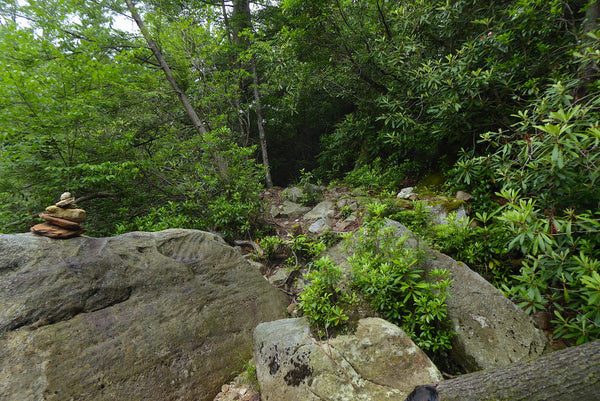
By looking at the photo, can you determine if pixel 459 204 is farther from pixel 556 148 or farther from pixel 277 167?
pixel 277 167

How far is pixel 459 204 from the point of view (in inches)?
160

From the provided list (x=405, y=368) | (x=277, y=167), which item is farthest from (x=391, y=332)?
(x=277, y=167)

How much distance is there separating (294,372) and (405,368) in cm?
96

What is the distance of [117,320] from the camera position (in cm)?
249

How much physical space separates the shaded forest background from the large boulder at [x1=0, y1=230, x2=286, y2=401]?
174 cm

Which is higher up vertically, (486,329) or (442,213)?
(442,213)

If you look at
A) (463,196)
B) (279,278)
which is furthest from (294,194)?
(463,196)

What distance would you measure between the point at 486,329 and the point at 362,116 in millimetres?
6570

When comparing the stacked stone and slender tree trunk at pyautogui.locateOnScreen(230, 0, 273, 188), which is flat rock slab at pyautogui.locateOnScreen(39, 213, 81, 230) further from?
slender tree trunk at pyautogui.locateOnScreen(230, 0, 273, 188)

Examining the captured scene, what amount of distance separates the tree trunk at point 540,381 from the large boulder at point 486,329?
48cm

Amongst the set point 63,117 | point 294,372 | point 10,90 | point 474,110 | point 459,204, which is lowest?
point 294,372

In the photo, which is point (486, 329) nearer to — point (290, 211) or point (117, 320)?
point (117, 320)

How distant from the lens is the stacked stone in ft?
8.90

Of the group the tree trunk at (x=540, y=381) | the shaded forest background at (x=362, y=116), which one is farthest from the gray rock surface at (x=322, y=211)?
the tree trunk at (x=540, y=381)
